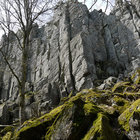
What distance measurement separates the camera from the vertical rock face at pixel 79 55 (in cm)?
1989

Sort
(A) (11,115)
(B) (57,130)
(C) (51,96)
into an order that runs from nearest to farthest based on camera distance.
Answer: (B) (57,130)
(A) (11,115)
(C) (51,96)

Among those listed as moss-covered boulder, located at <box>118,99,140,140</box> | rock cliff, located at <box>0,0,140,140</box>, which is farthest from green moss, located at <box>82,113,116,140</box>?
rock cliff, located at <box>0,0,140,140</box>

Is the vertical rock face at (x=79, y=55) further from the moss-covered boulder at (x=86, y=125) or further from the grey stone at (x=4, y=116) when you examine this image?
the moss-covered boulder at (x=86, y=125)

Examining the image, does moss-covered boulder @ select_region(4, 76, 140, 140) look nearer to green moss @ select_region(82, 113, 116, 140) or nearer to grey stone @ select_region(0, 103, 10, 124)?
green moss @ select_region(82, 113, 116, 140)

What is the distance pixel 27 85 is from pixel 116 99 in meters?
23.0

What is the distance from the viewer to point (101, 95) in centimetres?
690

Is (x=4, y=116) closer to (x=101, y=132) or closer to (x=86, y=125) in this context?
(x=86, y=125)

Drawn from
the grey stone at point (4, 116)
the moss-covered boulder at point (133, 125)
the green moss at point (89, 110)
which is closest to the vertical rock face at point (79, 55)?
the grey stone at point (4, 116)

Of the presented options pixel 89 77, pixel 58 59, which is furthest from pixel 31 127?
pixel 58 59

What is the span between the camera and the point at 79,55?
68.8 feet

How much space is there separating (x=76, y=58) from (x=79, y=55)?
661 mm

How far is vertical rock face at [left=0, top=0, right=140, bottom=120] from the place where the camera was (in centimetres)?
1989

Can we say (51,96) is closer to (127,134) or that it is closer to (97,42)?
(97,42)

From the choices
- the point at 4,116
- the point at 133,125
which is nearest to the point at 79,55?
the point at 4,116
